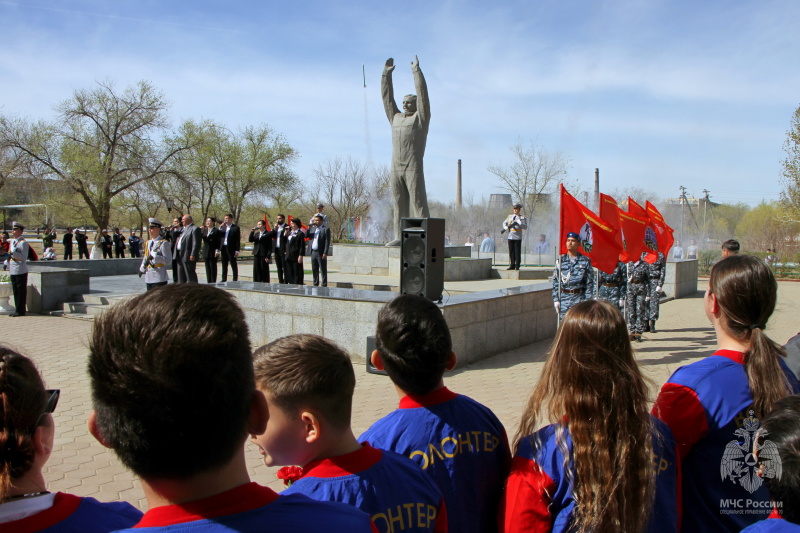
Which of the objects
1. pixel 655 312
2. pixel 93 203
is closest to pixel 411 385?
pixel 655 312

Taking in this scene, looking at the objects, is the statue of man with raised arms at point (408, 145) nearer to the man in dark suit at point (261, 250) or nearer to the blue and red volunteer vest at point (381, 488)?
the man in dark suit at point (261, 250)

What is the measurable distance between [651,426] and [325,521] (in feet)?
4.23

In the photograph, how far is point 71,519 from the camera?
4.47 ft

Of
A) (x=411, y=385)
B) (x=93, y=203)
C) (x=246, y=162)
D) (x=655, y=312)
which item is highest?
(x=246, y=162)

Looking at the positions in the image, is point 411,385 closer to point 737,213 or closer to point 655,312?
point 655,312

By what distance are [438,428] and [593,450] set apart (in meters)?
0.50

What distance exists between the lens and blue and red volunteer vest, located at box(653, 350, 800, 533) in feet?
7.09

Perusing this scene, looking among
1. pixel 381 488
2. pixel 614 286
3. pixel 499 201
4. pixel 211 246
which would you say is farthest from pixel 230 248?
pixel 499 201

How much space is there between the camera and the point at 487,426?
218 centimetres

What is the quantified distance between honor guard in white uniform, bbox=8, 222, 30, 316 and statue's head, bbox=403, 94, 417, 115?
989cm

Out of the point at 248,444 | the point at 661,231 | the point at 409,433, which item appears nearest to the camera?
the point at 409,433

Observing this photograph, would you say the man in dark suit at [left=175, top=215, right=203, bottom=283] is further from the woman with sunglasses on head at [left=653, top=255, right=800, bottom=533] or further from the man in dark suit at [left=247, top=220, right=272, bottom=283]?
the woman with sunglasses on head at [left=653, top=255, right=800, bottom=533]

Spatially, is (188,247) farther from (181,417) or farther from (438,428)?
(181,417)

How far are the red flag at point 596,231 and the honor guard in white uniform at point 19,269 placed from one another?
11.2m
